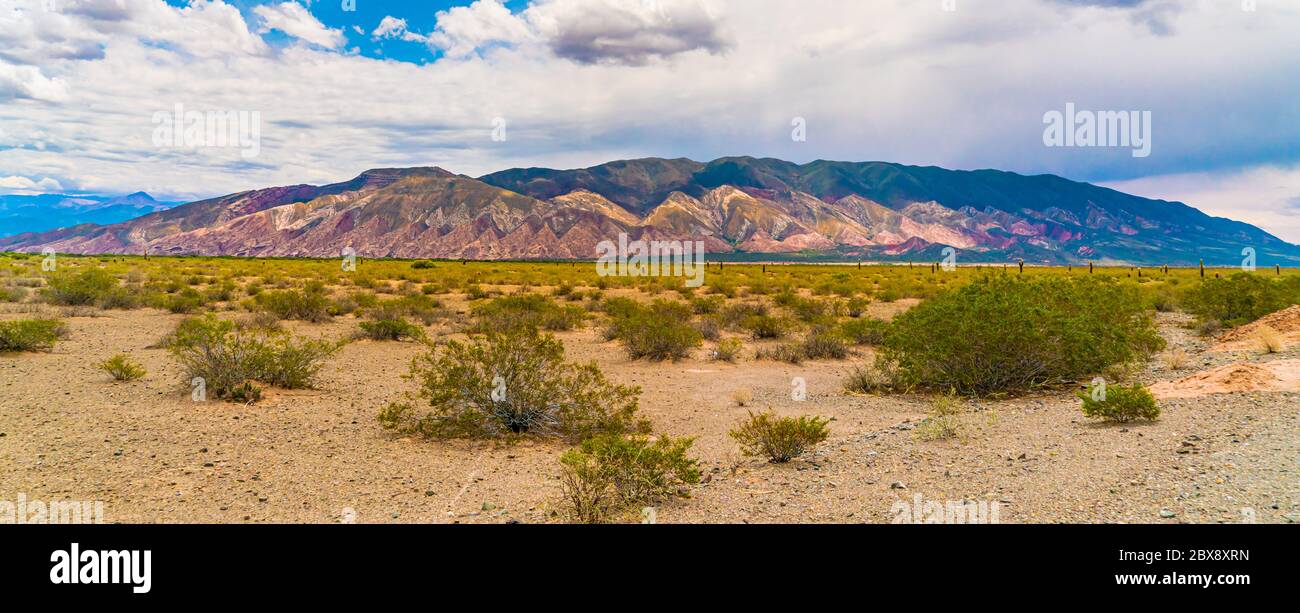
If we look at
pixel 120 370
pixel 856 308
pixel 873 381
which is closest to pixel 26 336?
pixel 120 370

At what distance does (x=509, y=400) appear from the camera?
36.0 feet

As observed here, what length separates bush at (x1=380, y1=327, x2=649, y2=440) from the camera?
35.3 feet

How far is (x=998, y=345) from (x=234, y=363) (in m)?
14.1

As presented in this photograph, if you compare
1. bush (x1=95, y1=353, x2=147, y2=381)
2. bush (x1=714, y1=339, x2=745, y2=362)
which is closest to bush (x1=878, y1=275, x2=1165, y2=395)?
bush (x1=714, y1=339, x2=745, y2=362)

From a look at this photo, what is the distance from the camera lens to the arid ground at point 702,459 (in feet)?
22.1

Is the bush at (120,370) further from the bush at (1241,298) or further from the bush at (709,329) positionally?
the bush at (1241,298)

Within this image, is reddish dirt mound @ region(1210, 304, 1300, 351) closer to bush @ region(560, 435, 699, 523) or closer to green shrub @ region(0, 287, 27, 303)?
bush @ region(560, 435, 699, 523)

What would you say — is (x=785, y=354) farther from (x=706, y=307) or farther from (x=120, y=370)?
(x=120, y=370)

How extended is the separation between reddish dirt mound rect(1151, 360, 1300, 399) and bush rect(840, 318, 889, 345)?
23.5 ft

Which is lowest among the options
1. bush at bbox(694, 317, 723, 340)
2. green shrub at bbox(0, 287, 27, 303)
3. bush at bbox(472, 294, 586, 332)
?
bush at bbox(694, 317, 723, 340)

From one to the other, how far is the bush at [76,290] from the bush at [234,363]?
17.7 meters

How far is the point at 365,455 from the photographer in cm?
941

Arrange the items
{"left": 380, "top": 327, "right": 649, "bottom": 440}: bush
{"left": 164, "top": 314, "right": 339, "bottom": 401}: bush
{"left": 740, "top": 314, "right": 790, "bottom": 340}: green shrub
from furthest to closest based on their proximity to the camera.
→ {"left": 740, "top": 314, "right": 790, "bottom": 340}: green shrub < {"left": 164, "top": 314, "right": 339, "bottom": 401}: bush < {"left": 380, "top": 327, "right": 649, "bottom": 440}: bush

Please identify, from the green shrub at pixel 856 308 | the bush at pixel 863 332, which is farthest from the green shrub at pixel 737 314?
the green shrub at pixel 856 308
